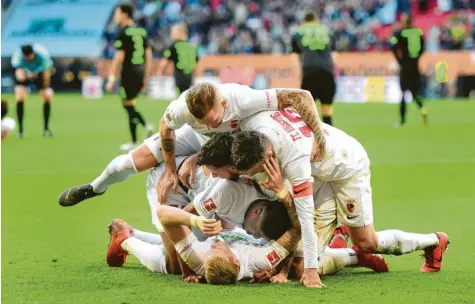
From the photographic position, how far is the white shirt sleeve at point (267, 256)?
243 inches

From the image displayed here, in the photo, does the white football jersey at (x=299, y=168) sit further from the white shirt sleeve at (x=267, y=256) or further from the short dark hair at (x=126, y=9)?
the short dark hair at (x=126, y=9)

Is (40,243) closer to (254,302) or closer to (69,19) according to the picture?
(254,302)

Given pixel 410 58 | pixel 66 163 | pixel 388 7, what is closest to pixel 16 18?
pixel 388 7

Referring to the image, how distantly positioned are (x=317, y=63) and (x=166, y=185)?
960 cm

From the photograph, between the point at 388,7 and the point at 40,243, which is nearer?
the point at 40,243

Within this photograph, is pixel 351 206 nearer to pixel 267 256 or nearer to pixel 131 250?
pixel 267 256

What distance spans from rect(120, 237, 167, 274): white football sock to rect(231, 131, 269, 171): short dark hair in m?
1.26

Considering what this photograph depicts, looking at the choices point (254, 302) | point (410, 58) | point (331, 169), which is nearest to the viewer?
point (254, 302)

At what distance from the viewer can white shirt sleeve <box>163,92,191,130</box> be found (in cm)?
629

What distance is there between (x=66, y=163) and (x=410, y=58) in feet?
29.7

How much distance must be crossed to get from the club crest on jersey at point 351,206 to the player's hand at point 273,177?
690mm

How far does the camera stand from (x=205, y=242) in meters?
6.32

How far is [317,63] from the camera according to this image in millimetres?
15992

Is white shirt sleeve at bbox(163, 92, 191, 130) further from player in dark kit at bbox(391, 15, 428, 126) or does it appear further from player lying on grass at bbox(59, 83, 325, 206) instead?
player in dark kit at bbox(391, 15, 428, 126)
